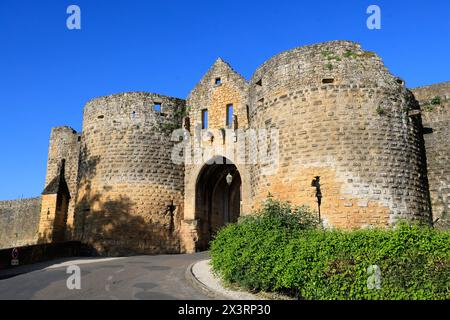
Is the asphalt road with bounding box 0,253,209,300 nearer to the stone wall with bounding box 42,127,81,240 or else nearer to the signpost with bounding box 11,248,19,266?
the signpost with bounding box 11,248,19,266

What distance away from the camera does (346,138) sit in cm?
1459

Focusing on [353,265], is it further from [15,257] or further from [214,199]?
[214,199]

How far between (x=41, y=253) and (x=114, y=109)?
8.31 meters

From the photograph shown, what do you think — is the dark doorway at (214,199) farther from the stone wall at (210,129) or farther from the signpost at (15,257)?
the signpost at (15,257)

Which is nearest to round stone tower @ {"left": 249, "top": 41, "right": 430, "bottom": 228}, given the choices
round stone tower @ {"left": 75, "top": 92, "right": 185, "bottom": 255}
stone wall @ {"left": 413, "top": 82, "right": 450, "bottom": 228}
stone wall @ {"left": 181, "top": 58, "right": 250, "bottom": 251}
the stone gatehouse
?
the stone gatehouse

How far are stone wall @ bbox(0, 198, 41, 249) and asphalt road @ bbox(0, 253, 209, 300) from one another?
19477 millimetres

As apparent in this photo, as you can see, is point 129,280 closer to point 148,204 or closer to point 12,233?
point 148,204

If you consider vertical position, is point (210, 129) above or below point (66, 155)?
below

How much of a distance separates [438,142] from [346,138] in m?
4.37

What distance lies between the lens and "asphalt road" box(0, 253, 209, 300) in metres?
8.73

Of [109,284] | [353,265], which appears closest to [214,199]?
[109,284]

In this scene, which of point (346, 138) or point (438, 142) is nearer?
point (346, 138)
